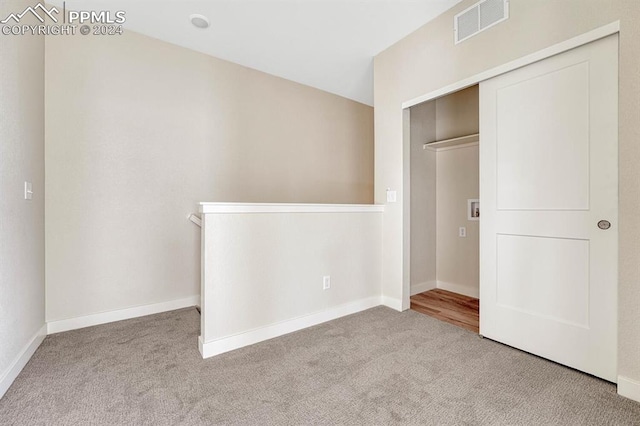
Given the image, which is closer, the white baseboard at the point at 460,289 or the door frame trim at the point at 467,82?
the door frame trim at the point at 467,82

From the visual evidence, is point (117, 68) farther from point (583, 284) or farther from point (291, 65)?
point (583, 284)

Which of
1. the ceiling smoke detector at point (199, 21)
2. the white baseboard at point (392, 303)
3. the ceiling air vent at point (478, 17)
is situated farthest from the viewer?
the white baseboard at point (392, 303)

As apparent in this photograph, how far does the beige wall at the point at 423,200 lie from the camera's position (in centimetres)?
353

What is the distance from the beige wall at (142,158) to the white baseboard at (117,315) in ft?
0.16

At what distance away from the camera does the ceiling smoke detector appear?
8.26 ft

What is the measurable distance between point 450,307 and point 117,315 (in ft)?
10.7

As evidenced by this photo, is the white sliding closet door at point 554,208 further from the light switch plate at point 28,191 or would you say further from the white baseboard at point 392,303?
the light switch plate at point 28,191

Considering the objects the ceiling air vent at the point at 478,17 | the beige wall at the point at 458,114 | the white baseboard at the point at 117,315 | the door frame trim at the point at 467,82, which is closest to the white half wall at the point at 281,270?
the door frame trim at the point at 467,82

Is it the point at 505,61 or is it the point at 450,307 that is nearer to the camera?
the point at 505,61

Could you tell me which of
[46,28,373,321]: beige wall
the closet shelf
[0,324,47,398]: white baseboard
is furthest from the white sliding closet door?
[0,324,47,398]: white baseboard

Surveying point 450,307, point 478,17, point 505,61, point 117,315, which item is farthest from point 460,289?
point 117,315

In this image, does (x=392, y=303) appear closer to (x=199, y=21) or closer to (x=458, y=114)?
(x=458, y=114)

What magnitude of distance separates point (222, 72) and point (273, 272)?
2363 mm

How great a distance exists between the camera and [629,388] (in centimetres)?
148
